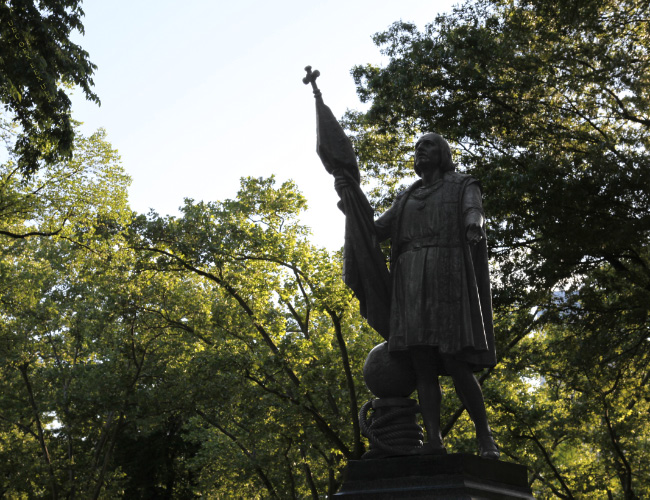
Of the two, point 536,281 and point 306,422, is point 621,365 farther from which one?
point 306,422

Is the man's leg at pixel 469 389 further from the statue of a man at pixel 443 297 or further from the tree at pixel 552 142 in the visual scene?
the tree at pixel 552 142

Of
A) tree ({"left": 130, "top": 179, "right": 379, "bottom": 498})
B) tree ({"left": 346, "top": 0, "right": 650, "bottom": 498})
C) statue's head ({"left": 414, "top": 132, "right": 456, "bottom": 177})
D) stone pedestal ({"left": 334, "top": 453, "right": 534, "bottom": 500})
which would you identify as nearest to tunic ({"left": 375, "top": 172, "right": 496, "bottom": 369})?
statue's head ({"left": 414, "top": 132, "right": 456, "bottom": 177})

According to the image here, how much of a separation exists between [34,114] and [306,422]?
8.70 m

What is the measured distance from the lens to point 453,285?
530 cm

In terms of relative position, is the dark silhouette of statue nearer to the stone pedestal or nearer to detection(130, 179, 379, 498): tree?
the stone pedestal

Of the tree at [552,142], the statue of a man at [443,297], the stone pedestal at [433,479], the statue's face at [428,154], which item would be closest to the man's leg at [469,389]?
the statue of a man at [443,297]

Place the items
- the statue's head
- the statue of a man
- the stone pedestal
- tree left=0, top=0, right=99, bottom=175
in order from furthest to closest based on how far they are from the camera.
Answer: tree left=0, top=0, right=99, bottom=175 < the statue's head < the statue of a man < the stone pedestal

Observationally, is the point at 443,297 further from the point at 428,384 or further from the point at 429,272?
the point at 428,384

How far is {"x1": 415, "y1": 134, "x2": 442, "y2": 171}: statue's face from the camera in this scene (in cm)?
579

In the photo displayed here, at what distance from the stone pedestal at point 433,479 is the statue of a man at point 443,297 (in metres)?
0.20

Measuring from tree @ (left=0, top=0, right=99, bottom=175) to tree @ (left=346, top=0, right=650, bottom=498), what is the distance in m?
5.41

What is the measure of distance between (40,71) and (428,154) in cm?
742

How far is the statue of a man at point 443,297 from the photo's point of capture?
5180 mm

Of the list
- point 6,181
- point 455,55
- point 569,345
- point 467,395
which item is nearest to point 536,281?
point 569,345
